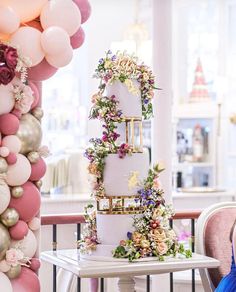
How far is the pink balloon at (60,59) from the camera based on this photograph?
2.91 meters

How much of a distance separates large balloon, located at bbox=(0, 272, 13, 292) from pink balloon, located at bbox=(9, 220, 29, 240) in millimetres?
157

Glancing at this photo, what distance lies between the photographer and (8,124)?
282cm

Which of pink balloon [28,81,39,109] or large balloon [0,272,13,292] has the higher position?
pink balloon [28,81,39,109]

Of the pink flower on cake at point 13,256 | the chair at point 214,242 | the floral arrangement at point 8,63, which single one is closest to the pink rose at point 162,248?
the chair at point 214,242

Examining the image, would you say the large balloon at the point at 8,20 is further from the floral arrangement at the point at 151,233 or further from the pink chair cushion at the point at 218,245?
the pink chair cushion at the point at 218,245

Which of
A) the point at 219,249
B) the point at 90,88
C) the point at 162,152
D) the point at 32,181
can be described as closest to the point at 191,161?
the point at 90,88

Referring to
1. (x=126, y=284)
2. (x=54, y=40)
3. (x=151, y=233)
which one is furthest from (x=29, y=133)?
(x=126, y=284)

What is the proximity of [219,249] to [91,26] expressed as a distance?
858cm

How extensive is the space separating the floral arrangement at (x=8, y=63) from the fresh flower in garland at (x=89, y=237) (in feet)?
2.81

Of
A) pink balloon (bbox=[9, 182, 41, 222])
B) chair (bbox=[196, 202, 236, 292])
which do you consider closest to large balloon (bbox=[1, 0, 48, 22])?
pink balloon (bbox=[9, 182, 41, 222])

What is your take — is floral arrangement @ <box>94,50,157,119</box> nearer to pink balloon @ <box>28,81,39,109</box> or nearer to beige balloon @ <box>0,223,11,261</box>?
pink balloon @ <box>28,81,39,109</box>

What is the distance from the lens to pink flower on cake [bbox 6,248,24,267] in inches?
111

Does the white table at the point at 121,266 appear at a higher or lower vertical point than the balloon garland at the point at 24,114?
lower

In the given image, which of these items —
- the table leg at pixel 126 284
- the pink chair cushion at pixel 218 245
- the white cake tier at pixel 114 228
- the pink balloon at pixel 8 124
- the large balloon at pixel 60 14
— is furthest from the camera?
the pink chair cushion at pixel 218 245
